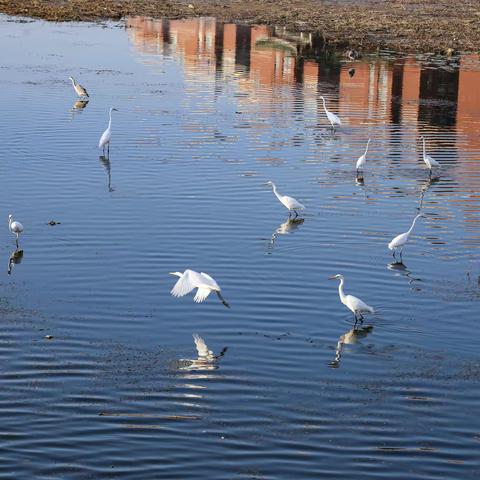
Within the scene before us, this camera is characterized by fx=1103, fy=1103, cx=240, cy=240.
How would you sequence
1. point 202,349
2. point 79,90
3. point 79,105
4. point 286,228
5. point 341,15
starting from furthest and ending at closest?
point 341,15 < point 79,90 < point 79,105 < point 286,228 < point 202,349

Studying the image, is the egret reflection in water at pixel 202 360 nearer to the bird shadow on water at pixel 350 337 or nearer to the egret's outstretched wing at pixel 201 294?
the egret's outstretched wing at pixel 201 294

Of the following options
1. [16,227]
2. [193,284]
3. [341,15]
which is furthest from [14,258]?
[341,15]

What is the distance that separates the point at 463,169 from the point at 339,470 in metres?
14.6

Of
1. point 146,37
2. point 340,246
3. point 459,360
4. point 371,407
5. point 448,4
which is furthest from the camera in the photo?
point 448,4

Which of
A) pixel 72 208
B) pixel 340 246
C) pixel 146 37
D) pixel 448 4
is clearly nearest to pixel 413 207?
pixel 340 246

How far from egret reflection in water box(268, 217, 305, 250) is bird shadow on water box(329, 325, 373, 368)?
4022 mm

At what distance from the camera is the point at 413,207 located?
20875 millimetres

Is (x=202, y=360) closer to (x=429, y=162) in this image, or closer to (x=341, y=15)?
(x=429, y=162)

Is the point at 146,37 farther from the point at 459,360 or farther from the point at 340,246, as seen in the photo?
the point at 459,360

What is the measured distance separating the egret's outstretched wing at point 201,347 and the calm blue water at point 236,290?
12 cm

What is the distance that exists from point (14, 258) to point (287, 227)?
488 centimetres

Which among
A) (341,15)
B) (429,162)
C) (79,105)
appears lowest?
(429,162)

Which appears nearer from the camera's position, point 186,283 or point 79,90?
point 186,283

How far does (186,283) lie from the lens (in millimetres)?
14578
